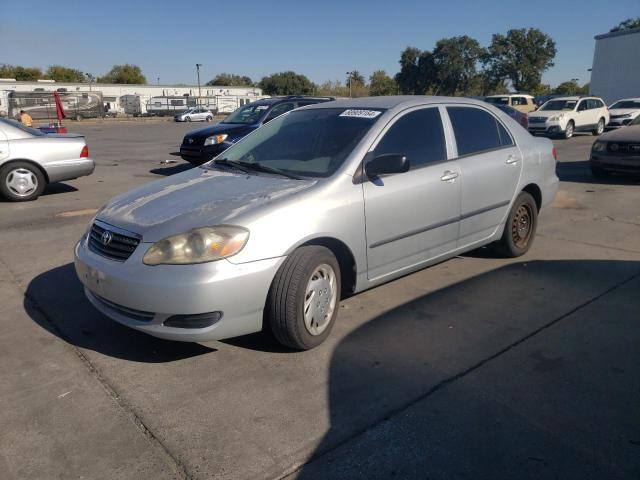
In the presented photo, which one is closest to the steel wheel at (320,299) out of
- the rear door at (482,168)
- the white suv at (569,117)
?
the rear door at (482,168)

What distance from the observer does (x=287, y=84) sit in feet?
281

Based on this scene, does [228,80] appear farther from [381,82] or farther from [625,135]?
[625,135]

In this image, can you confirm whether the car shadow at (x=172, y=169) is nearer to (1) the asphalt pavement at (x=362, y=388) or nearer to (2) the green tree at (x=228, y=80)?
(1) the asphalt pavement at (x=362, y=388)

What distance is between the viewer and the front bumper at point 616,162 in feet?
31.9

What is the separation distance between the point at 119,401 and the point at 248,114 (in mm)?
10281

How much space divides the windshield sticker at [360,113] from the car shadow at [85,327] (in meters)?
2.11

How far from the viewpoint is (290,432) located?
102 inches

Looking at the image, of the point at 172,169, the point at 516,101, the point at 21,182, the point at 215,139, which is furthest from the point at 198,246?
the point at 516,101

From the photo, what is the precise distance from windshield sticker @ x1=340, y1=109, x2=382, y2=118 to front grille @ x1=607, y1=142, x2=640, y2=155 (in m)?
7.89

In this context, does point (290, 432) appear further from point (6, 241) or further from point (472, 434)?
point (6, 241)

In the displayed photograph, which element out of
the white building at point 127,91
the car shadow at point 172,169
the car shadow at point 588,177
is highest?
the white building at point 127,91

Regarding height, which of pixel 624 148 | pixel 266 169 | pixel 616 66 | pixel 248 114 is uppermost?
pixel 616 66

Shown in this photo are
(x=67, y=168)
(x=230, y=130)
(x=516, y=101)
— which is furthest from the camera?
(x=516, y=101)

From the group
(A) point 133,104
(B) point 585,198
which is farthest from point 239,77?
(B) point 585,198
